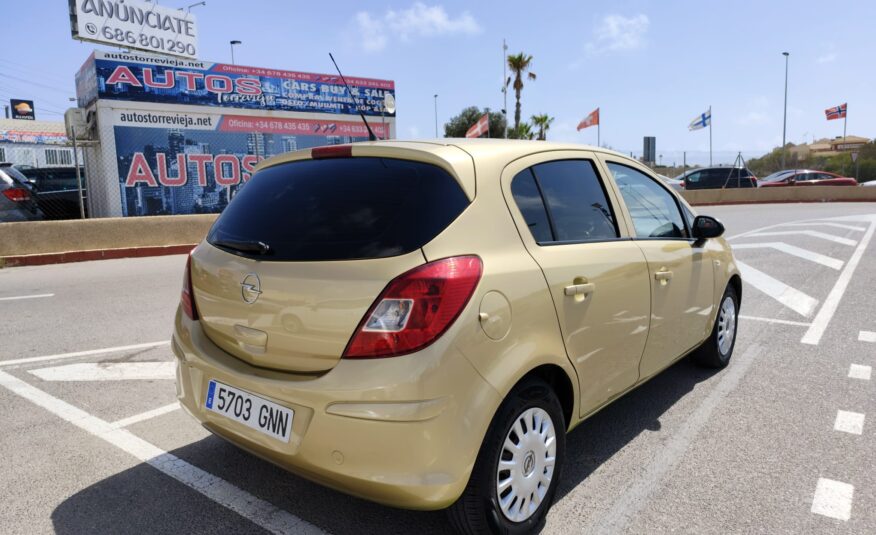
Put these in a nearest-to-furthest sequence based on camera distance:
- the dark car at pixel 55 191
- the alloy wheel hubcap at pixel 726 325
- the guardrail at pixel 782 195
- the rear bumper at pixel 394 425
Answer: the rear bumper at pixel 394 425 < the alloy wheel hubcap at pixel 726 325 < the dark car at pixel 55 191 < the guardrail at pixel 782 195

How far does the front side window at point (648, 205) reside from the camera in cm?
341

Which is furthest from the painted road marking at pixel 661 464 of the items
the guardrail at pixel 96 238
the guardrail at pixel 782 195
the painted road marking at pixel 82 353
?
the guardrail at pixel 782 195

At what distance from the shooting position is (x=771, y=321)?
5988mm

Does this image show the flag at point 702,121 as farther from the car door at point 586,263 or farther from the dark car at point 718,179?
the car door at point 586,263

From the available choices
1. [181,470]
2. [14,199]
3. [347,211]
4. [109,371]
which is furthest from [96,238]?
[347,211]

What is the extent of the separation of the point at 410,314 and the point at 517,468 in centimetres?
81

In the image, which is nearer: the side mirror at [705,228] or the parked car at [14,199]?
the side mirror at [705,228]

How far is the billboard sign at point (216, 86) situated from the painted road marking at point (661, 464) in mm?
12518

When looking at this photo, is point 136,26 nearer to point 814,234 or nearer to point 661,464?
point 814,234

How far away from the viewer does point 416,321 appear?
6.75 feet

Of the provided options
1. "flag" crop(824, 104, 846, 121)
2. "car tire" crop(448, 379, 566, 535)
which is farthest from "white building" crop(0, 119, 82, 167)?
"flag" crop(824, 104, 846, 121)

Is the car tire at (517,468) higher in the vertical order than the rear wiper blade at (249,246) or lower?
lower

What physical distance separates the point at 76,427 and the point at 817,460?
4.13 metres

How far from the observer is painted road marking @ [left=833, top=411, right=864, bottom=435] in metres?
3.46
